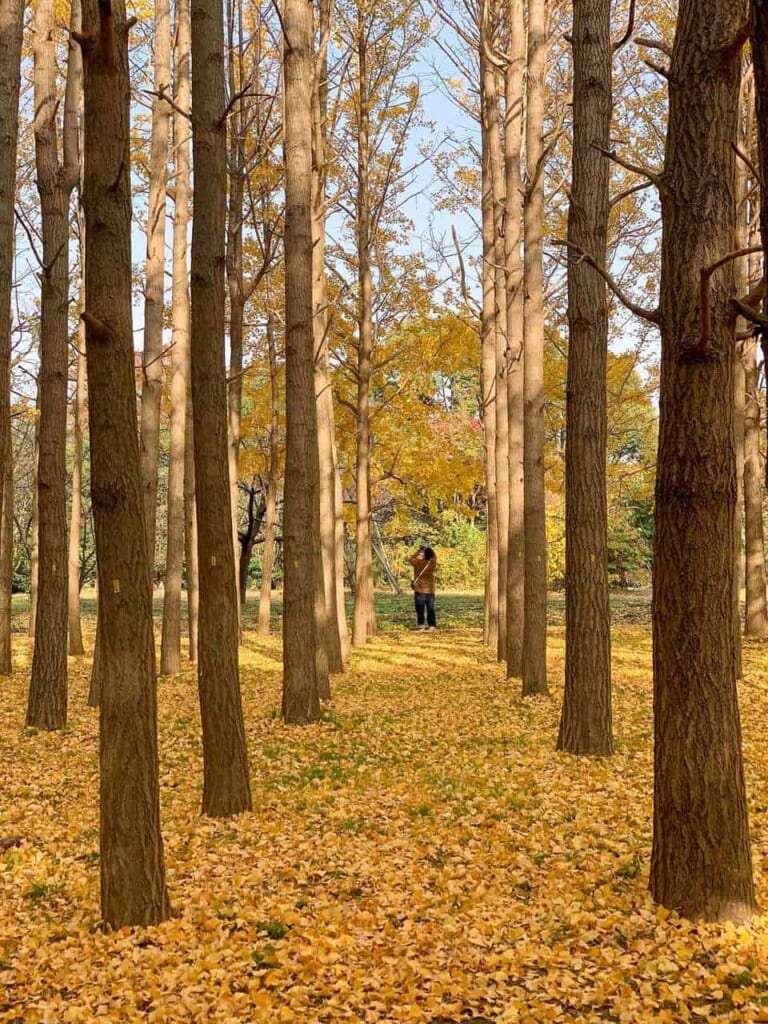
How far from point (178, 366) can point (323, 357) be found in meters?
2.66

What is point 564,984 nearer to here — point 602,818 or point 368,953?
point 368,953

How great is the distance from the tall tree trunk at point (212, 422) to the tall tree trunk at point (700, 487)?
2877 mm

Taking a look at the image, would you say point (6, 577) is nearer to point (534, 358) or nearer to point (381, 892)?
point (534, 358)

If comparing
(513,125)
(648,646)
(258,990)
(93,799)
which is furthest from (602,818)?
(648,646)

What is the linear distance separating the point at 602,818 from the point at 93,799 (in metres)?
3.79

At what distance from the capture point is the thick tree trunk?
13758 millimetres

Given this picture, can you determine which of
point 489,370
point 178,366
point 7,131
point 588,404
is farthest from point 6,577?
point 588,404

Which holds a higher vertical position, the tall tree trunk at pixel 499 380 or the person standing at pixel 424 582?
the tall tree trunk at pixel 499 380

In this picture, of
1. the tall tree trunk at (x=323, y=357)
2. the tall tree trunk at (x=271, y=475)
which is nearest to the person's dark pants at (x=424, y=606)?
the tall tree trunk at (x=271, y=475)

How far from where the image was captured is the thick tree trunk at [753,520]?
13.8m

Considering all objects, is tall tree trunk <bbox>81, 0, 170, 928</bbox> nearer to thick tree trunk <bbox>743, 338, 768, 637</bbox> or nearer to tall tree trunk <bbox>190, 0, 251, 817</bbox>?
tall tree trunk <bbox>190, 0, 251, 817</bbox>

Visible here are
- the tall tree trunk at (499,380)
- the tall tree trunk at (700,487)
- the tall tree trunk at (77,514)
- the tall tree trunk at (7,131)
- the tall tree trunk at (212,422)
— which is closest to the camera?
the tall tree trunk at (700,487)

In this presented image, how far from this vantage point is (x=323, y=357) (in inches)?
439

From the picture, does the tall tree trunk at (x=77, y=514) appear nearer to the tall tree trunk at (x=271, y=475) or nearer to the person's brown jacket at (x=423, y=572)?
the tall tree trunk at (x=271, y=475)
